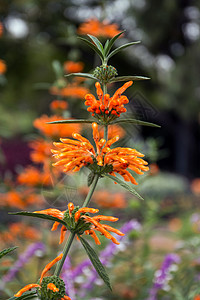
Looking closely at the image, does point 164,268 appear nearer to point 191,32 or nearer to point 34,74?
point 34,74

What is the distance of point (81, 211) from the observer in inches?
16.7

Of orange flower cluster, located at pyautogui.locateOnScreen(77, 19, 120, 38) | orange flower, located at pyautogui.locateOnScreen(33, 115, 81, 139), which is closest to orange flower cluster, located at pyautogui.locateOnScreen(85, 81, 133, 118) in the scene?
orange flower, located at pyautogui.locateOnScreen(33, 115, 81, 139)

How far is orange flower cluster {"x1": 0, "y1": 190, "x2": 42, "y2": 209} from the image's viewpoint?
1320mm

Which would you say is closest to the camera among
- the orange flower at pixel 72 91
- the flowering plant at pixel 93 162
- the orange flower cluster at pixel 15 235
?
the flowering plant at pixel 93 162

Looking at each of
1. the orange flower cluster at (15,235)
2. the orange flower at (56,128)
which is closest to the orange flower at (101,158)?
the orange flower at (56,128)

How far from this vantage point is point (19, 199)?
133 centimetres

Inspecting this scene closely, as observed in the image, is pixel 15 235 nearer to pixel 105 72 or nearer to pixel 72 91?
pixel 72 91

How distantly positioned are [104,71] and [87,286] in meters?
0.72

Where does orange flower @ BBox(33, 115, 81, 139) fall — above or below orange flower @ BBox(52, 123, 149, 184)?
above

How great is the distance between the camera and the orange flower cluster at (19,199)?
1.32 meters

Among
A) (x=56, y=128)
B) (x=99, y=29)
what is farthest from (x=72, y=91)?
(x=99, y=29)

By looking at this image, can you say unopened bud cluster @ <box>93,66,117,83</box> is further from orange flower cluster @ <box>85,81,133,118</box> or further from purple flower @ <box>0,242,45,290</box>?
purple flower @ <box>0,242,45,290</box>

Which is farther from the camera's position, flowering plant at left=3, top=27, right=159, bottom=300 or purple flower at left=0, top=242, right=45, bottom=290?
purple flower at left=0, top=242, right=45, bottom=290

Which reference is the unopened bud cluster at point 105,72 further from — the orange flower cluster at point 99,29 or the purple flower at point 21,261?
the orange flower cluster at point 99,29
